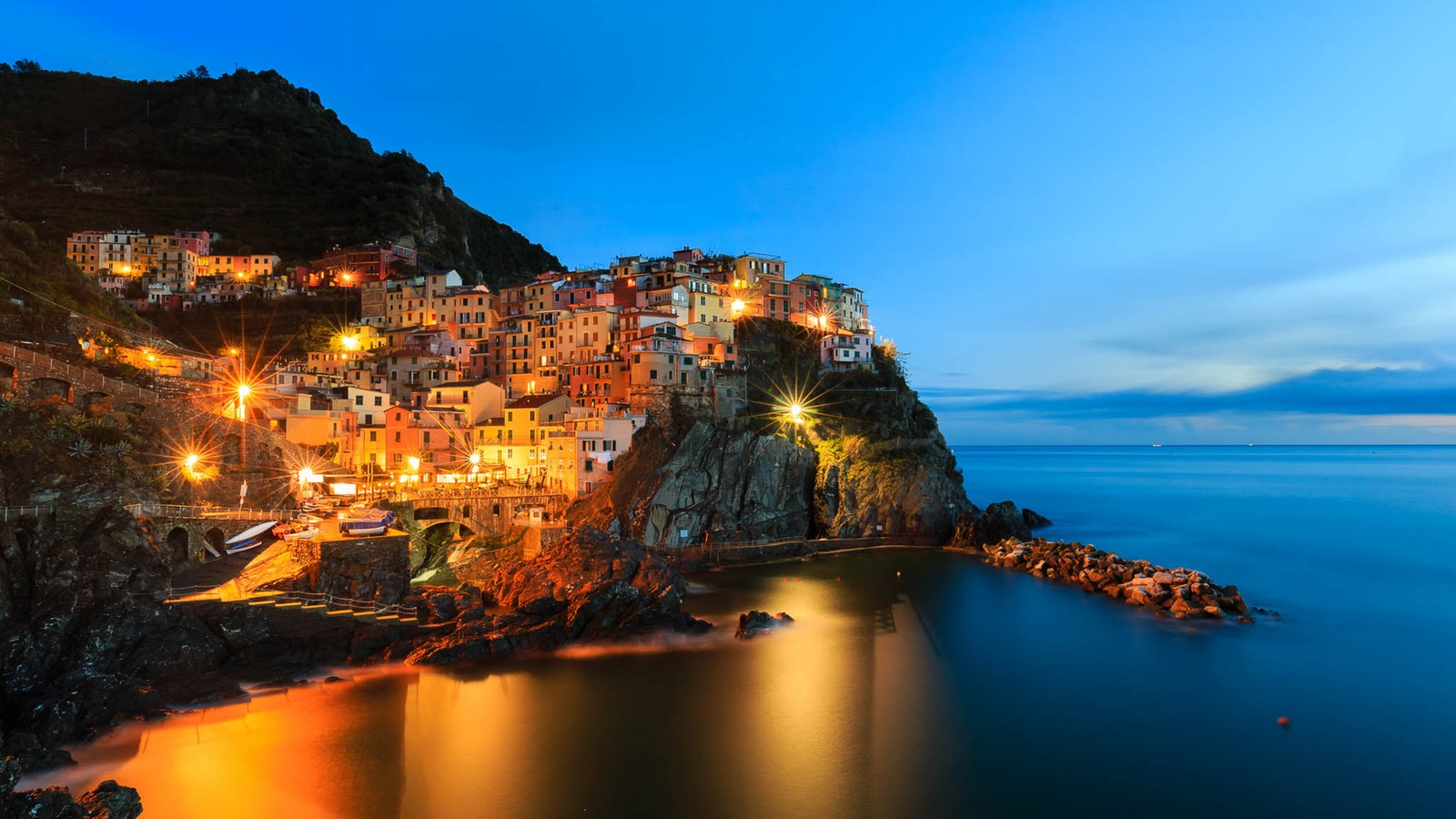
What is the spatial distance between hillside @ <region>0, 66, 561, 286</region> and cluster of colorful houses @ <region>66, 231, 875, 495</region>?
751 inches

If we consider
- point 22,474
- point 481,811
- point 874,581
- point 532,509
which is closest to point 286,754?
point 481,811

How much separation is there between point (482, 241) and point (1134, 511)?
82200mm

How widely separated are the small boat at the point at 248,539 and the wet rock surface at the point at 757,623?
62.6 ft

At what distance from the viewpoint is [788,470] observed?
4788 centimetres

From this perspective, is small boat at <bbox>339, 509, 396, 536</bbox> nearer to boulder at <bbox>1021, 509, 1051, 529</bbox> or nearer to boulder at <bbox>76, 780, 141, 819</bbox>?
boulder at <bbox>76, 780, 141, 819</bbox>

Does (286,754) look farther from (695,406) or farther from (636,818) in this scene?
(695,406)

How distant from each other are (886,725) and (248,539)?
25.1 meters

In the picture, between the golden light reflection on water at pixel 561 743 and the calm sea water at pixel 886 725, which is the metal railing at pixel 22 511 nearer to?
the golden light reflection on water at pixel 561 743

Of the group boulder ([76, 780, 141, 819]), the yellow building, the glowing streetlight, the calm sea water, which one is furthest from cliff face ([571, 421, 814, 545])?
boulder ([76, 780, 141, 819])

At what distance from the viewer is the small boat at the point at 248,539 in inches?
1144

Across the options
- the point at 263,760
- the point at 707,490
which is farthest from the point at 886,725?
the point at 707,490

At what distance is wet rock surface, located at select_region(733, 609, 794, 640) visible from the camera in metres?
29.3

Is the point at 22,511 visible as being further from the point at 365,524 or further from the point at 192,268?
the point at 192,268

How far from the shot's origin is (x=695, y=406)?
4841 cm
